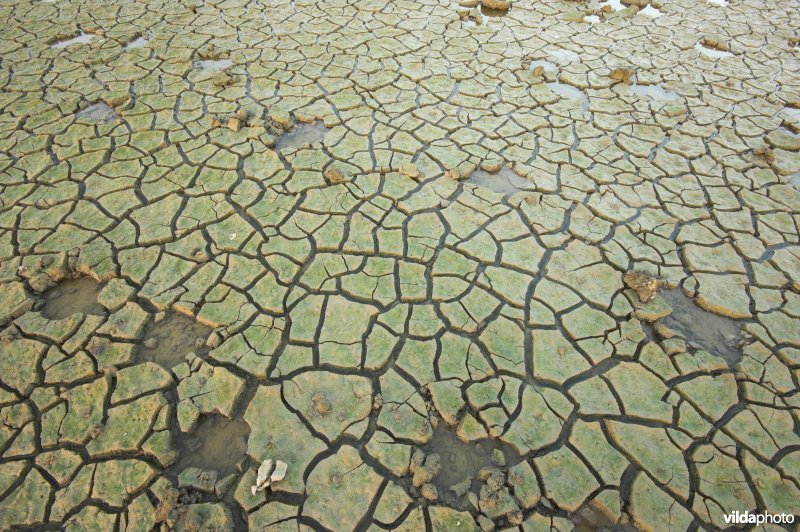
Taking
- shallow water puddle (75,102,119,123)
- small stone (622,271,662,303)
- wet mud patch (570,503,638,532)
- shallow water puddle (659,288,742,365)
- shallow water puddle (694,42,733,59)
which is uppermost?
shallow water puddle (694,42,733,59)

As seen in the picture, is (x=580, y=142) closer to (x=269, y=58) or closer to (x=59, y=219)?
(x=269, y=58)

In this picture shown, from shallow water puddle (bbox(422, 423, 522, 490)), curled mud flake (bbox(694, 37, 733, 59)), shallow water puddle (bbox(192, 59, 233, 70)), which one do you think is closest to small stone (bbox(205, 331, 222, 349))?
shallow water puddle (bbox(422, 423, 522, 490))

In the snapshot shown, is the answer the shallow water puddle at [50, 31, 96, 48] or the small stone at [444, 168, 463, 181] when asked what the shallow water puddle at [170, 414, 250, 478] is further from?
the shallow water puddle at [50, 31, 96, 48]

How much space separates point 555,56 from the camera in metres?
5.03

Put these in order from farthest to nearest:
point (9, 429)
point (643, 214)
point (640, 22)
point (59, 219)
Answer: point (640, 22)
point (643, 214)
point (59, 219)
point (9, 429)

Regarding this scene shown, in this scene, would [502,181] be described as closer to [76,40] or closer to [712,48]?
[712,48]

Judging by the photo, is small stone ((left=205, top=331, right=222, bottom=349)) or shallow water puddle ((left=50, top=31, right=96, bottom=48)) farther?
shallow water puddle ((left=50, top=31, right=96, bottom=48))

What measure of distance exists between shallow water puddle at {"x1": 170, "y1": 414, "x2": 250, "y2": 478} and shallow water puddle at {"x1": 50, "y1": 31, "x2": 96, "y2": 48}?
5149 mm

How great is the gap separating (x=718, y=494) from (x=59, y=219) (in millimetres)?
4087

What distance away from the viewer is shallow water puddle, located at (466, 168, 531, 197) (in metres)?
3.36

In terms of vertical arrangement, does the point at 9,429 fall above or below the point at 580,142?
below

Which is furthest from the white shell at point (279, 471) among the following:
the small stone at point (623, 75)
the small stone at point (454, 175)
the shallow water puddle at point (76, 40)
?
the shallow water puddle at point (76, 40)

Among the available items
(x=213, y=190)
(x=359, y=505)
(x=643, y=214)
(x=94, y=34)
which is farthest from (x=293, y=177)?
(x=94, y=34)

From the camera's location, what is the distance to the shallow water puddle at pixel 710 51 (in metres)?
5.24
